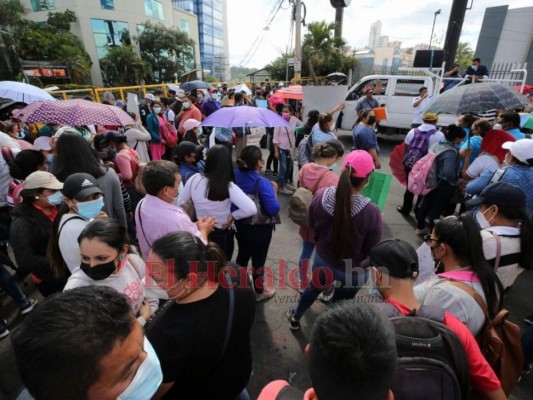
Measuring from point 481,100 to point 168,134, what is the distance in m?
5.11

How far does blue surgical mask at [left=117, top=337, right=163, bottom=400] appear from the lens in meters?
0.96

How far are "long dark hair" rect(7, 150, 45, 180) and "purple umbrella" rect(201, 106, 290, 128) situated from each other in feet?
6.51

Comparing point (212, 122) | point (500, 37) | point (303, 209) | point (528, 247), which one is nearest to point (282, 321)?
point (303, 209)

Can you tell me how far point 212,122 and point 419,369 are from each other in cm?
370

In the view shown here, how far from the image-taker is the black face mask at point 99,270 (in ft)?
5.37

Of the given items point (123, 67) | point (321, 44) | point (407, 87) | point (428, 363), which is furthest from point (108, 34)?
point (428, 363)

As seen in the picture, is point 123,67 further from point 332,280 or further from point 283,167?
point 332,280

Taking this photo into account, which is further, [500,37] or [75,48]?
[75,48]

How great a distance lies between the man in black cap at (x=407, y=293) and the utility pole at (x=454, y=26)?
14.8 meters

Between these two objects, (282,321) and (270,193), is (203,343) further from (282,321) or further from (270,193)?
(282,321)

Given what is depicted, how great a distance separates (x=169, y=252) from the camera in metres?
1.28

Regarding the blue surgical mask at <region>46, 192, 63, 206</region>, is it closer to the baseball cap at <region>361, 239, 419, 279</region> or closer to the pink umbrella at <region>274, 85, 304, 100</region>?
the baseball cap at <region>361, 239, 419, 279</region>

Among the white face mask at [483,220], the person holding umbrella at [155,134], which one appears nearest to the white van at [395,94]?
the person holding umbrella at [155,134]

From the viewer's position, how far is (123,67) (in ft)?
98.8
